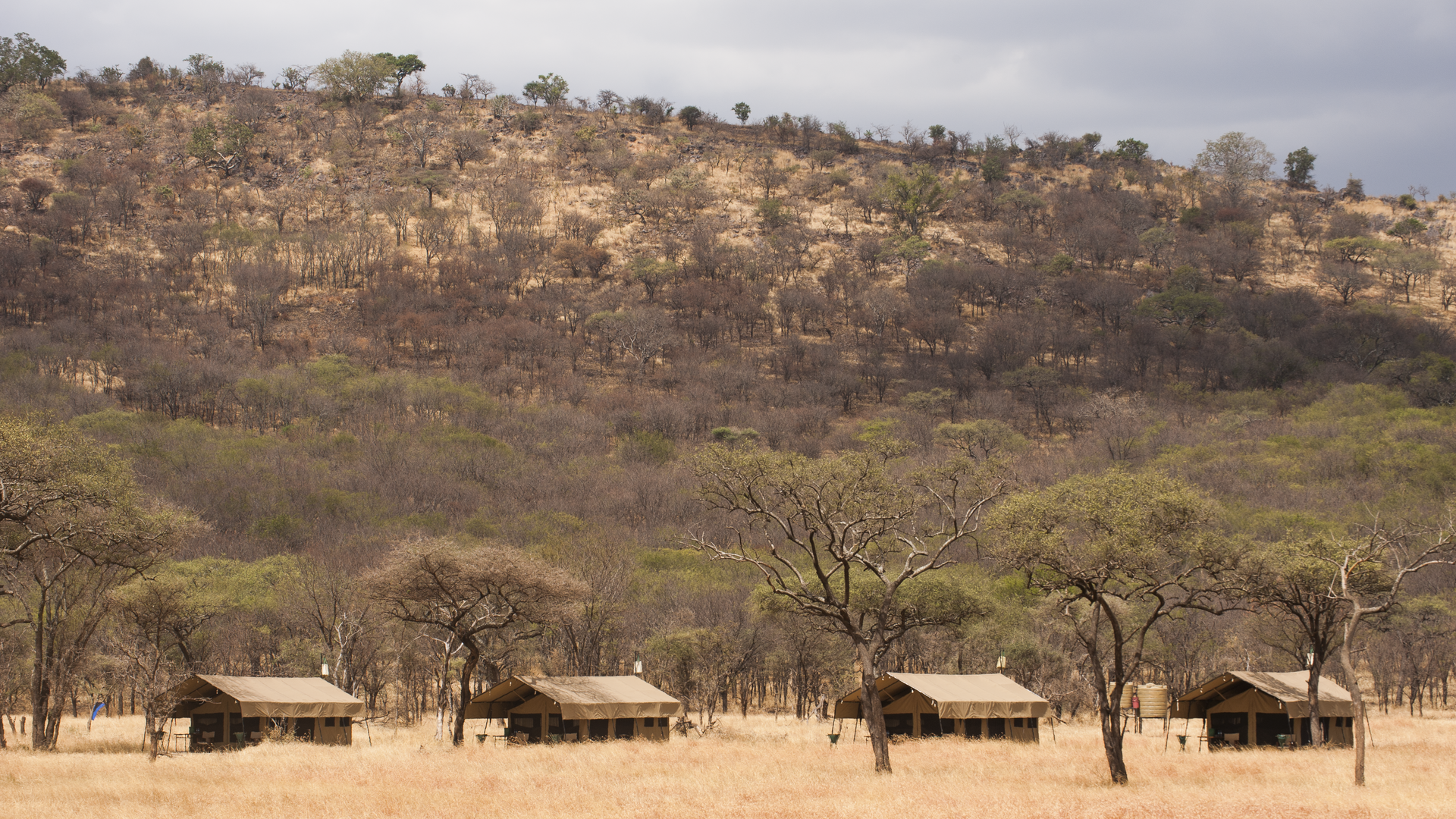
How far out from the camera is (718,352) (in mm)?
124438

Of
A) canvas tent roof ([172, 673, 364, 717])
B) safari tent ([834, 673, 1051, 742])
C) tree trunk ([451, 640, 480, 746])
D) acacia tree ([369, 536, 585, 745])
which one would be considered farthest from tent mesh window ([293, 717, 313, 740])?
safari tent ([834, 673, 1051, 742])

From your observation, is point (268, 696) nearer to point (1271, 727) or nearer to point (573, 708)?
point (573, 708)

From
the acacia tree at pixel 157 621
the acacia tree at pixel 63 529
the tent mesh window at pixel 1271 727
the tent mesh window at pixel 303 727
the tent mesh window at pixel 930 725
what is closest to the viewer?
the acacia tree at pixel 63 529

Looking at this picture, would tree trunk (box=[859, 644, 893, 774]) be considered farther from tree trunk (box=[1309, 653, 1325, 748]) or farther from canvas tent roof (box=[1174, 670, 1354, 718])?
canvas tent roof (box=[1174, 670, 1354, 718])

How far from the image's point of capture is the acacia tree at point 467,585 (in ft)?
121

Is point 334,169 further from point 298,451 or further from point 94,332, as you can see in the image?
point 298,451

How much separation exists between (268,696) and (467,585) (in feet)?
25.7

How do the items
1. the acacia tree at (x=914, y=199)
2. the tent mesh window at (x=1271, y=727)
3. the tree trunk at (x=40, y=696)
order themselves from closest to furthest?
the tree trunk at (x=40, y=696)
the tent mesh window at (x=1271, y=727)
the acacia tree at (x=914, y=199)

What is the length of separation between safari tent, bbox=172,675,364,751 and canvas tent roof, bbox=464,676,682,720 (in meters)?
4.99

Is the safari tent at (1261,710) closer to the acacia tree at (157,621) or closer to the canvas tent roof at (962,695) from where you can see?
the canvas tent roof at (962,695)

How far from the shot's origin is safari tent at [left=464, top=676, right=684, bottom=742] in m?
38.5

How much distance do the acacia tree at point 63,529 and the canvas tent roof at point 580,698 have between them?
40.8ft

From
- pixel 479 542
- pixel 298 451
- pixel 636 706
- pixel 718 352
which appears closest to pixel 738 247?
pixel 718 352

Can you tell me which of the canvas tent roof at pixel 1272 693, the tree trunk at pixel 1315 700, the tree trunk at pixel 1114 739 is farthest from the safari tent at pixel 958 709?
the tree trunk at pixel 1114 739
